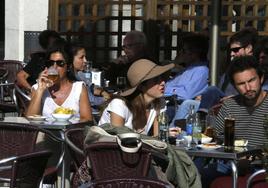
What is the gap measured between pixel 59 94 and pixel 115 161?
2.27 m


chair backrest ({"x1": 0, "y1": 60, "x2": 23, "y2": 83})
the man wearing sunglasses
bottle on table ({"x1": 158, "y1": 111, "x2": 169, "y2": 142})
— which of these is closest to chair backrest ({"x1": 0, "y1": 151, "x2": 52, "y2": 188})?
bottle on table ({"x1": 158, "y1": 111, "x2": 169, "y2": 142})

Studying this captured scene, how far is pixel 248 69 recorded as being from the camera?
5.76m

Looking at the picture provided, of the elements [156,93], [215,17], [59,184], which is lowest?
[59,184]

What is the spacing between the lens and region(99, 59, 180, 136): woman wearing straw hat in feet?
18.6

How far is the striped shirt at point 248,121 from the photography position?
5707 mm

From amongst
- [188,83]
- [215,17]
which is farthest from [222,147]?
[188,83]

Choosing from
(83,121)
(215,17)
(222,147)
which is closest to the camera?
(222,147)

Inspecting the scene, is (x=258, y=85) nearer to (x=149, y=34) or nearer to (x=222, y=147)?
(x=222, y=147)

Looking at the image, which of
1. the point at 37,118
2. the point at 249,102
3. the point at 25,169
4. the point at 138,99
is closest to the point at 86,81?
the point at 37,118

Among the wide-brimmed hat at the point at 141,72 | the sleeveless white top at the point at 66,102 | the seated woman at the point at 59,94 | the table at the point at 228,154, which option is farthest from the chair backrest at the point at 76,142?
the sleeveless white top at the point at 66,102

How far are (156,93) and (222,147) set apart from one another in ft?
2.26

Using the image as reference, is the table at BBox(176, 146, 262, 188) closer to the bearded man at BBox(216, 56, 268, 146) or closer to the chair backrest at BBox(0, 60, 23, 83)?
the bearded man at BBox(216, 56, 268, 146)

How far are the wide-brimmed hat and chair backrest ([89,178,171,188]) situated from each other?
5.73 feet

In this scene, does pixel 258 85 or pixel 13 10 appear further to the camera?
pixel 13 10
